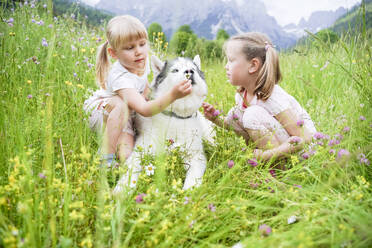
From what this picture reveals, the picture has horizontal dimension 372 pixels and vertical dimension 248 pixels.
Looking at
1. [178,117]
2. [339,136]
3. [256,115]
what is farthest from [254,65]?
[339,136]

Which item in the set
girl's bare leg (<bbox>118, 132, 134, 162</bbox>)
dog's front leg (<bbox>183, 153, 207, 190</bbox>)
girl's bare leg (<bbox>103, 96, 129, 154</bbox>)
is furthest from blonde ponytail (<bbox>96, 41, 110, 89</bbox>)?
dog's front leg (<bbox>183, 153, 207, 190</bbox>)

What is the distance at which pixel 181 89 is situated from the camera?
1.60m

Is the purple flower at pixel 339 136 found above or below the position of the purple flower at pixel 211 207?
above

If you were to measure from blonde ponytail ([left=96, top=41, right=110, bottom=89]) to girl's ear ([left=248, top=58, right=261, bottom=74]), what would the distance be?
3.76 feet

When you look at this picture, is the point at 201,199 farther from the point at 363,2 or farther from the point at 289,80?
the point at 289,80

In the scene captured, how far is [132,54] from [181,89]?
555mm

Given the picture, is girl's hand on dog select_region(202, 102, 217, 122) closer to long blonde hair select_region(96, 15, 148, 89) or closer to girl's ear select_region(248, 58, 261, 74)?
girl's ear select_region(248, 58, 261, 74)

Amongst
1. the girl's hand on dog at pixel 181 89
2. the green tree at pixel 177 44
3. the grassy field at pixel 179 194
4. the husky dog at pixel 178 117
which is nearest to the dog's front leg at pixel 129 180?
the grassy field at pixel 179 194

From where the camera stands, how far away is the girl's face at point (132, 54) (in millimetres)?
1917

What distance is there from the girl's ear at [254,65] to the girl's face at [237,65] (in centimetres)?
2

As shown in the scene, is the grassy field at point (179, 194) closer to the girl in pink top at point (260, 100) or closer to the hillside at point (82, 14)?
the girl in pink top at point (260, 100)

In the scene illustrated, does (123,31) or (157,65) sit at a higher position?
(123,31)

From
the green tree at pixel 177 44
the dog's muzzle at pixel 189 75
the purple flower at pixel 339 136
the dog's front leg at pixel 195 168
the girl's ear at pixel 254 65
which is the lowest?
the dog's front leg at pixel 195 168

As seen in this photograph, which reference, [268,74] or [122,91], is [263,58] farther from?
[122,91]
